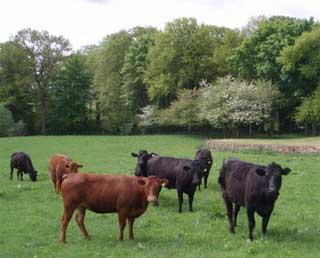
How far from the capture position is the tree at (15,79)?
7112 centimetres

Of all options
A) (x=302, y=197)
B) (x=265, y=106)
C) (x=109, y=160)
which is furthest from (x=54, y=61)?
(x=302, y=197)

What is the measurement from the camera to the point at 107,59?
72625 millimetres

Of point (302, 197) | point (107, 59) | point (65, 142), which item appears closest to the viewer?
point (302, 197)

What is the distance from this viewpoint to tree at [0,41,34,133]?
7112 centimetres

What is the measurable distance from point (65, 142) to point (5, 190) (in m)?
27.9

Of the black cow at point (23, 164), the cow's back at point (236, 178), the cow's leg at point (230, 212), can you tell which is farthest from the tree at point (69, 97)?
the cow's leg at point (230, 212)

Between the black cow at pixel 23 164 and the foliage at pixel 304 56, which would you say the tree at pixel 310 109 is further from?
the black cow at pixel 23 164

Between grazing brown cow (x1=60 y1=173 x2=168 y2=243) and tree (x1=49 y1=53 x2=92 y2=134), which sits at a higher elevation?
tree (x1=49 y1=53 x2=92 y2=134)

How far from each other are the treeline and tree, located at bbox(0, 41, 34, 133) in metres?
0.14

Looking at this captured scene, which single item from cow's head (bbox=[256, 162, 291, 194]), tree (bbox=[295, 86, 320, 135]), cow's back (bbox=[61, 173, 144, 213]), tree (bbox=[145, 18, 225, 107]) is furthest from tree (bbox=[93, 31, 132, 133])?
cow's head (bbox=[256, 162, 291, 194])

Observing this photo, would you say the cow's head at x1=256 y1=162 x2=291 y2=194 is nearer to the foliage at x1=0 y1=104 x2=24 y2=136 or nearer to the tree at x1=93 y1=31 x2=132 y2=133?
the foliage at x1=0 y1=104 x2=24 y2=136

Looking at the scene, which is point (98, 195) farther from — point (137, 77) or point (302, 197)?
point (137, 77)

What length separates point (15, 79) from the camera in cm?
7162

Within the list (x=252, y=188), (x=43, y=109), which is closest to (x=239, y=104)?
(x=43, y=109)
